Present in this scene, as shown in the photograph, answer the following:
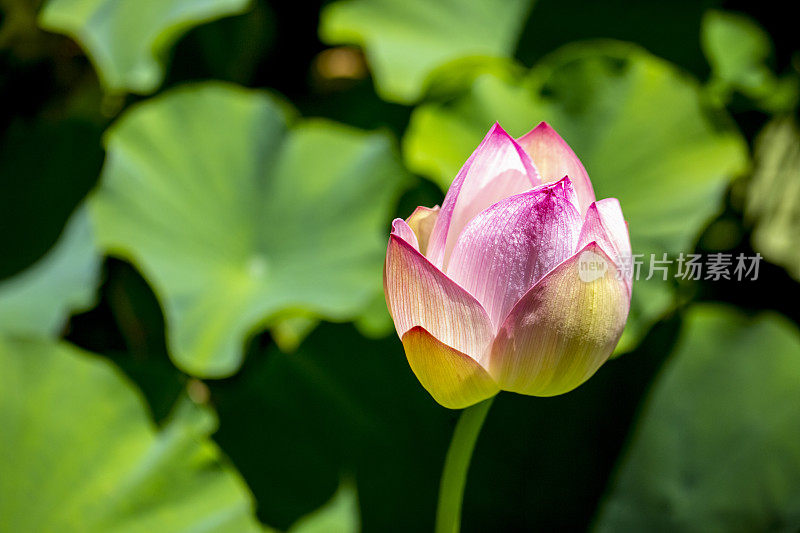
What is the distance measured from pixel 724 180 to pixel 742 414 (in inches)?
10.4

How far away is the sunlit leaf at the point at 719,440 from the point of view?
750 mm

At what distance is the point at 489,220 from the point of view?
36cm

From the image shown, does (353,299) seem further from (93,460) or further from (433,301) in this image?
(433,301)

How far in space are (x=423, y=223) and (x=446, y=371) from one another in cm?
8

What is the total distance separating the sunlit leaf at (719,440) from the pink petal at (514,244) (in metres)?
0.48

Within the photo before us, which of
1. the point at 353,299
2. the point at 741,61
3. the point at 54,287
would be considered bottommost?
the point at 54,287

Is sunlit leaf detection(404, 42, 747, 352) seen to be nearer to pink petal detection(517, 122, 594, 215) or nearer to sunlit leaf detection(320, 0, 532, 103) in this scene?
sunlit leaf detection(320, 0, 532, 103)

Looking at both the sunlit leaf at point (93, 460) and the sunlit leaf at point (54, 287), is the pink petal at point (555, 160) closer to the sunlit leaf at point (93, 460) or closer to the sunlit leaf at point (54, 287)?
the sunlit leaf at point (93, 460)

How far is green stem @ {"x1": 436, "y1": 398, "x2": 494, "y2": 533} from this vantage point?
410mm

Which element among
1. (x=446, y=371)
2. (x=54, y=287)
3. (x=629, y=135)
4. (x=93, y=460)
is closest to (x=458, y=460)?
(x=446, y=371)

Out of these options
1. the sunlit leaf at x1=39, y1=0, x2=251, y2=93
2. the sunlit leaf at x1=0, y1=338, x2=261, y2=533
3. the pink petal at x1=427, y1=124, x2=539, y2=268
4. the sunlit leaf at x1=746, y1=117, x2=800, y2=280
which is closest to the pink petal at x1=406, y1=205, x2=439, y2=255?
the pink petal at x1=427, y1=124, x2=539, y2=268

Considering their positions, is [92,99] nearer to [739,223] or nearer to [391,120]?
[391,120]

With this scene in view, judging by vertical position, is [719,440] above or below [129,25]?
below

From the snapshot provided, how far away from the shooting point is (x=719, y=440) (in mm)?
763
